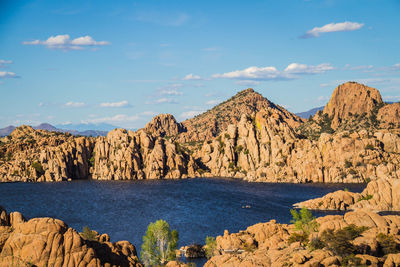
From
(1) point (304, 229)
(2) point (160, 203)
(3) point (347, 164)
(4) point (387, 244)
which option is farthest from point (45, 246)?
(3) point (347, 164)

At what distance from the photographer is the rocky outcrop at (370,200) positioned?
111 m

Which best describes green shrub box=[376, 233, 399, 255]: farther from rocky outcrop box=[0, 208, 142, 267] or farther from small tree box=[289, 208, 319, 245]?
rocky outcrop box=[0, 208, 142, 267]

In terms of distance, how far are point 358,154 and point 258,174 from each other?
47.7 m

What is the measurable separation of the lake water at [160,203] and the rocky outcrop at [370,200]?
9.51 meters

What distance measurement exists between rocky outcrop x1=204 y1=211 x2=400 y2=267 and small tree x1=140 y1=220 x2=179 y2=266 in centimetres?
803

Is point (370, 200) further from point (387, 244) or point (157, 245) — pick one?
point (157, 245)

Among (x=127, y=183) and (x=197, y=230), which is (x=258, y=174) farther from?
(x=197, y=230)

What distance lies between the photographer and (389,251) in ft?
178

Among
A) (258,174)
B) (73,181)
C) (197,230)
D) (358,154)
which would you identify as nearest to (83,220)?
(197,230)

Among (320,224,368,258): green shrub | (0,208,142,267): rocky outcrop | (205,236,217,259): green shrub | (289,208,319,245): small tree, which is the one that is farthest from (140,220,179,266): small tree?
(0,208,142,267): rocky outcrop

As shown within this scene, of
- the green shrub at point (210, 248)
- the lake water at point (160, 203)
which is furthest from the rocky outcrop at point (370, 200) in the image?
the green shrub at point (210, 248)

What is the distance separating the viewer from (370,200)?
11331cm

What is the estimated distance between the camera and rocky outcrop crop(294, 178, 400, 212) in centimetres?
11119

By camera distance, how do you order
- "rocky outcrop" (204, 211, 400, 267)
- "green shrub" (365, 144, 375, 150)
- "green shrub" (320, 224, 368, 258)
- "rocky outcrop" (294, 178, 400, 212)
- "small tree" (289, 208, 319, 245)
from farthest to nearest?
"green shrub" (365, 144, 375, 150)
"rocky outcrop" (294, 178, 400, 212)
"small tree" (289, 208, 319, 245)
"green shrub" (320, 224, 368, 258)
"rocky outcrop" (204, 211, 400, 267)
